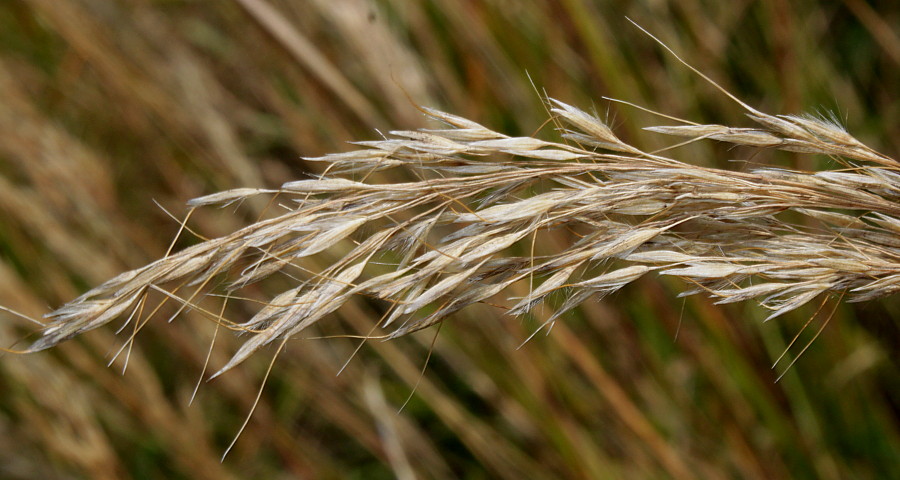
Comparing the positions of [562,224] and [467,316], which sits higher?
[562,224]

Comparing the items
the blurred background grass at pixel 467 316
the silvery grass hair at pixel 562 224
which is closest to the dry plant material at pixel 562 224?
the silvery grass hair at pixel 562 224

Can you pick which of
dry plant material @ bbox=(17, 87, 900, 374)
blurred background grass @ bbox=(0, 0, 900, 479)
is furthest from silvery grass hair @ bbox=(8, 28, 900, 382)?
blurred background grass @ bbox=(0, 0, 900, 479)

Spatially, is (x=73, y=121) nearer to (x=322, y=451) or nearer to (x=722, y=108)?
(x=322, y=451)

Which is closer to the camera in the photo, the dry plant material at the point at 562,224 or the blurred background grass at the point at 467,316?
the dry plant material at the point at 562,224

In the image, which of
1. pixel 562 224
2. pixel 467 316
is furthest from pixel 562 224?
pixel 467 316

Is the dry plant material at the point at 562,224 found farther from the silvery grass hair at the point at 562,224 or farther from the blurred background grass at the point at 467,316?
the blurred background grass at the point at 467,316

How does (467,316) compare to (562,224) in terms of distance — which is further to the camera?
(467,316)

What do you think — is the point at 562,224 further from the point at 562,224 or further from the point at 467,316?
the point at 467,316
